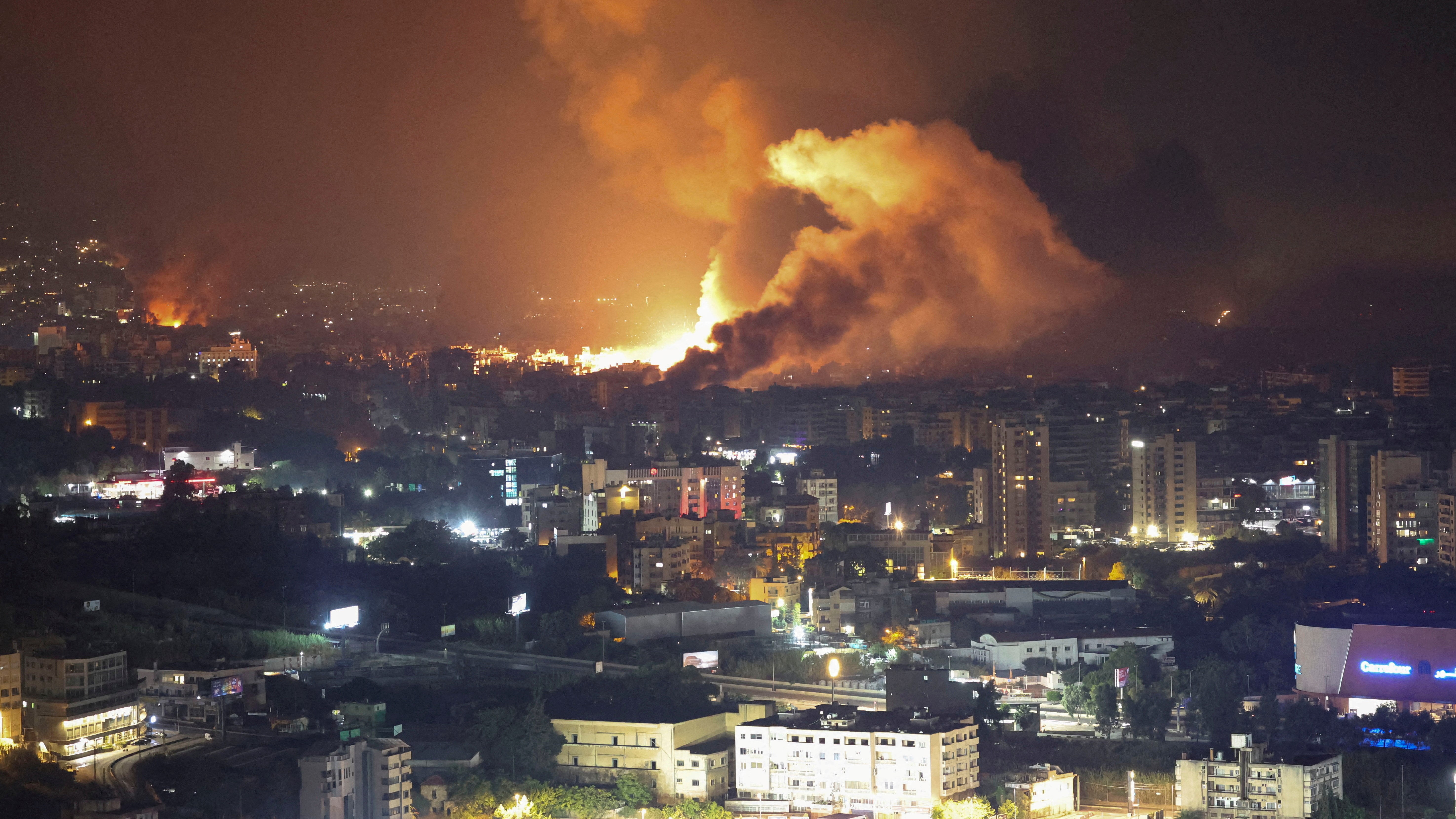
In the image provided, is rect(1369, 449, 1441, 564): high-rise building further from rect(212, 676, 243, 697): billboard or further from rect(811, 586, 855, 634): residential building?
rect(212, 676, 243, 697): billboard

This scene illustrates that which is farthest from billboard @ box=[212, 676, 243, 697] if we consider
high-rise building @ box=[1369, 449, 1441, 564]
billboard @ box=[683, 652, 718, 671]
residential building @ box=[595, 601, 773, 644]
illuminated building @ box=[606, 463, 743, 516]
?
high-rise building @ box=[1369, 449, 1441, 564]

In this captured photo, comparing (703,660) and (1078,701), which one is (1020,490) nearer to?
(703,660)

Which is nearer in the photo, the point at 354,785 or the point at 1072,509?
the point at 354,785

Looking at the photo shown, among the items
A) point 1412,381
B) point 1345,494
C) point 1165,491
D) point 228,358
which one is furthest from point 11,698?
point 1412,381

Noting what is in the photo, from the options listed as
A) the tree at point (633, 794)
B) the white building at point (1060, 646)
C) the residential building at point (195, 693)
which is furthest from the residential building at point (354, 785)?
the white building at point (1060, 646)

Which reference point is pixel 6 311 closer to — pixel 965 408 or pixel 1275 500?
pixel 965 408

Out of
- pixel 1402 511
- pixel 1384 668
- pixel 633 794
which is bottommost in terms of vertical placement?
pixel 633 794
